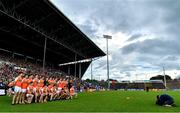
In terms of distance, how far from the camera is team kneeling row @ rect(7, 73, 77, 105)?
A: 1508cm

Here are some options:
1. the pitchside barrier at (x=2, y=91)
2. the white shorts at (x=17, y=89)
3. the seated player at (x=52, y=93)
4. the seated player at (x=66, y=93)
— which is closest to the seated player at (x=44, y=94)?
the seated player at (x=52, y=93)

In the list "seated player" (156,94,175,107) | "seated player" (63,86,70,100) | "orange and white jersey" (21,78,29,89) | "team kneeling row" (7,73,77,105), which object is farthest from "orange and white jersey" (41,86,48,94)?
"seated player" (156,94,175,107)

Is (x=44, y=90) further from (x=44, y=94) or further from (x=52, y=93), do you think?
(x=52, y=93)

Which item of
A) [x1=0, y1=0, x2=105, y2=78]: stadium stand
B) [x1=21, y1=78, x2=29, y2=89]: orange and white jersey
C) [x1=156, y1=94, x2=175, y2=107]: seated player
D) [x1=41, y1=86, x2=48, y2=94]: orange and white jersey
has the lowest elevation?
[x1=156, y1=94, x2=175, y2=107]: seated player

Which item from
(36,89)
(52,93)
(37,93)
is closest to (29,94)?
(36,89)

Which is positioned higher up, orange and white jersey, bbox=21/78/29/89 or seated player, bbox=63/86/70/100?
orange and white jersey, bbox=21/78/29/89

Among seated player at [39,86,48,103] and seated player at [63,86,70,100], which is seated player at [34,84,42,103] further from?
seated player at [63,86,70,100]

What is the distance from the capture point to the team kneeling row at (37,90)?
49.5 feet

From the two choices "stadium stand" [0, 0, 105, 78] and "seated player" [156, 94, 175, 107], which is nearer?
"seated player" [156, 94, 175, 107]

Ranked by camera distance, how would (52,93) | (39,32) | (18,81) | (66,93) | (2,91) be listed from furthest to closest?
(39,32) < (2,91) < (66,93) < (52,93) < (18,81)

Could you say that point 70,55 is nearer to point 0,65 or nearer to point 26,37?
point 26,37

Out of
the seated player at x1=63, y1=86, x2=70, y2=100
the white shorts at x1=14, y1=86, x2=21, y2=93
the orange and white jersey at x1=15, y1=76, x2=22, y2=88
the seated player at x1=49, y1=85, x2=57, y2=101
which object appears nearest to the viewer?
the white shorts at x1=14, y1=86, x2=21, y2=93

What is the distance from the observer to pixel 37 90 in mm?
16797

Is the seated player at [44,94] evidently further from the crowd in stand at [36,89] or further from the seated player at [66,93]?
the seated player at [66,93]
